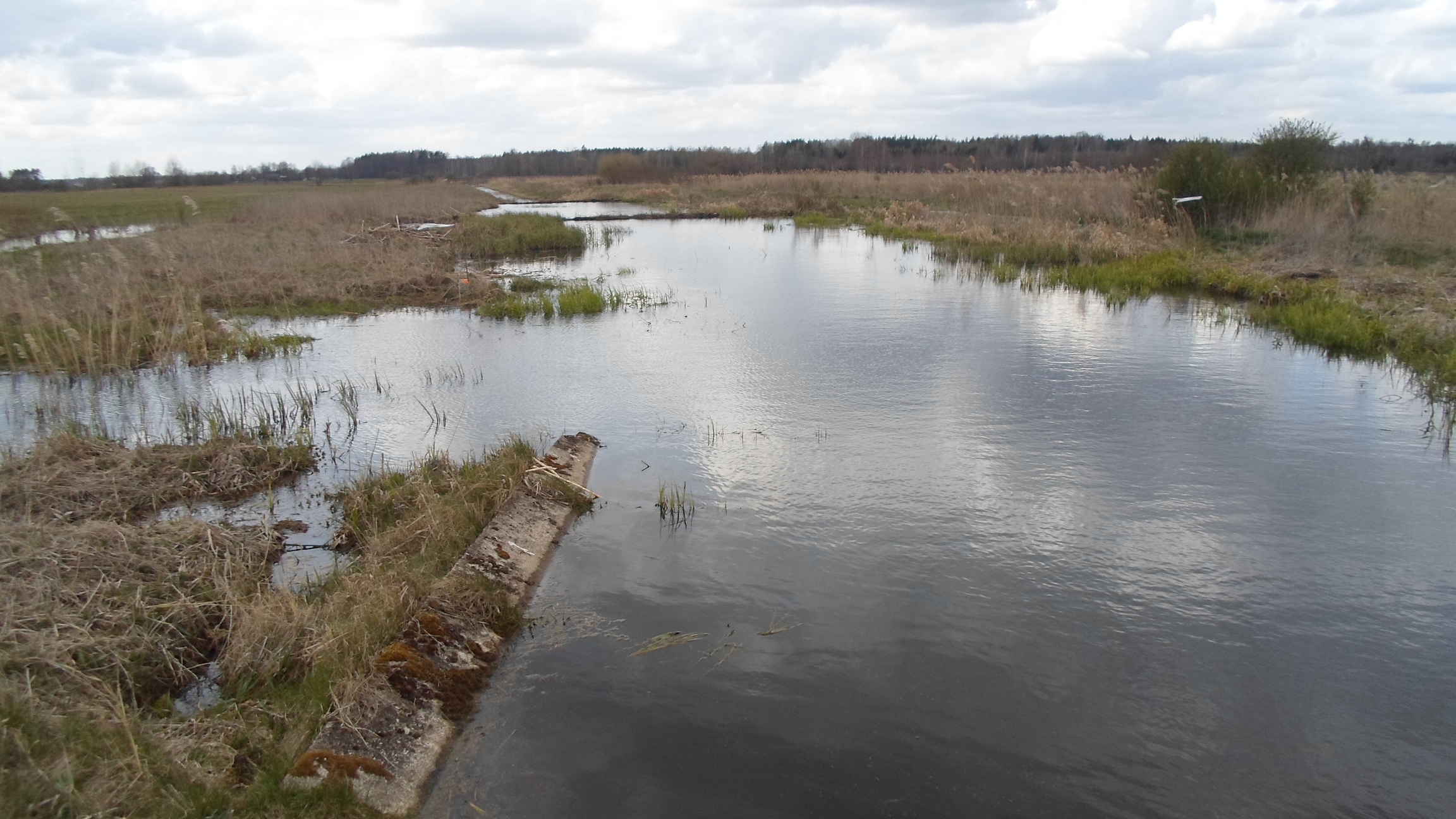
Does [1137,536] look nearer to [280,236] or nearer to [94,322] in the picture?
[94,322]

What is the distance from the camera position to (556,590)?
5.72 m

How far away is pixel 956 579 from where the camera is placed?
5.59 m

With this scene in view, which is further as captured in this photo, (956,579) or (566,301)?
(566,301)

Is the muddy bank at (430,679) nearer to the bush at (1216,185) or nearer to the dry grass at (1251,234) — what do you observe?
the dry grass at (1251,234)

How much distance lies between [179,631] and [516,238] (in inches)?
835

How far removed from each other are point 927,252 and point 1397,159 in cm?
3820

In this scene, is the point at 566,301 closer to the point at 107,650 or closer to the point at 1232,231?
the point at 107,650

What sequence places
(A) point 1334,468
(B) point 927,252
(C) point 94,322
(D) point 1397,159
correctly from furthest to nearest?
1. (D) point 1397,159
2. (B) point 927,252
3. (C) point 94,322
4. (A) point 1334,468

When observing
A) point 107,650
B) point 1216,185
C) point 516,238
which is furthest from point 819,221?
point 107,650

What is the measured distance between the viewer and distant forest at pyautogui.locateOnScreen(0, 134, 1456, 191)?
1889 inches

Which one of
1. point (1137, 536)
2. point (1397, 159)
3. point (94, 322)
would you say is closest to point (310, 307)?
point (94, 322)

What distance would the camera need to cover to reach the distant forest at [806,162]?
4797 cm

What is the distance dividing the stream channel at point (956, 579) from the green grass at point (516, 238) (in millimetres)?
12945

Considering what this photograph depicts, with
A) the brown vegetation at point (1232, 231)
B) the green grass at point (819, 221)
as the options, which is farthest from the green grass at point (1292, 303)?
the green grass at point (819, 221)
